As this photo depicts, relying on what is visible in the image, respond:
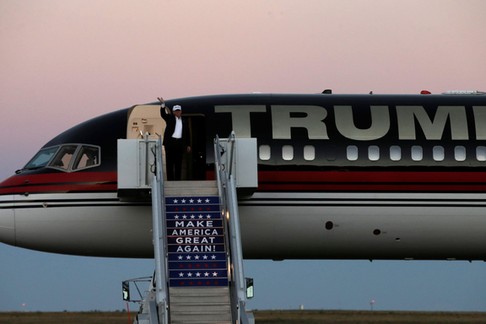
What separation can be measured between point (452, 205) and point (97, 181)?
33.0ft

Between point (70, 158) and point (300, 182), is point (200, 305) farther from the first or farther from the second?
point (70, 158)

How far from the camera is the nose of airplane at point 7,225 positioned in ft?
107

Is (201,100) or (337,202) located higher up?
(201,100)

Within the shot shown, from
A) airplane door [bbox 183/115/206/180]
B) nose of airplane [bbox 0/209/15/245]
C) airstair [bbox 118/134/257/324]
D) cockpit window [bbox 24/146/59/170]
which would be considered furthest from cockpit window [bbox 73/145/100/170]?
airstair [bbox 118/134/257/324]

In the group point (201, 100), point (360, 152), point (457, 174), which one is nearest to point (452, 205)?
point (457, 174)

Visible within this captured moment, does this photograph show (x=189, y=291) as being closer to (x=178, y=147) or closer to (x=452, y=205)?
(x=178, y=147)

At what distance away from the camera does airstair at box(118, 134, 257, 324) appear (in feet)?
83.3

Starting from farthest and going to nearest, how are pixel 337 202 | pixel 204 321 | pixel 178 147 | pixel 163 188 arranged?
pixel 337 202
pixel 178 147
pixel 163 188
pixel 204 321

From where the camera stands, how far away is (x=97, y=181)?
106 feet

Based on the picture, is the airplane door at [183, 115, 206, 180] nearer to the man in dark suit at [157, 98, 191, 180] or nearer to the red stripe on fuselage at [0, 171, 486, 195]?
the red stripe on fuselage at [0, 171, 486, 195]

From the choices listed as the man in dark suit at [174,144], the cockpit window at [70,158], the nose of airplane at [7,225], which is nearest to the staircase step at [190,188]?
the man in dark suit at [174,144]

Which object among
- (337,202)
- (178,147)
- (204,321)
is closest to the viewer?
(204,321)

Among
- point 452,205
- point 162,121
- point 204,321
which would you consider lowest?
point 204,321

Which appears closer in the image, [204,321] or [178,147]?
[204,321]
